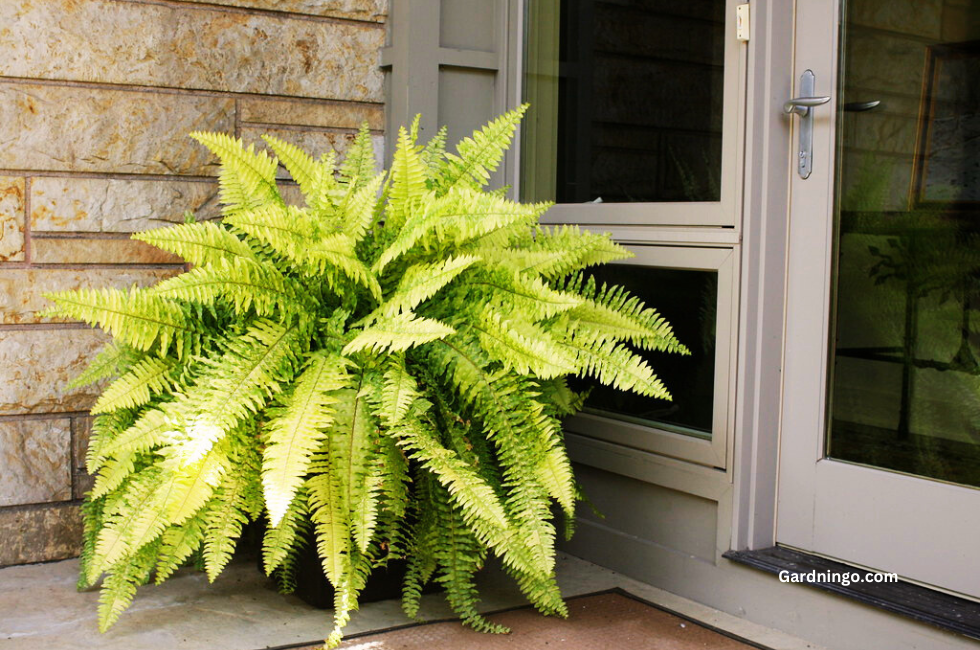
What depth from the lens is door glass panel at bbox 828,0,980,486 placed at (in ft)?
6.11

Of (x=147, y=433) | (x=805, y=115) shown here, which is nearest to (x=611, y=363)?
(x=805, y=115)

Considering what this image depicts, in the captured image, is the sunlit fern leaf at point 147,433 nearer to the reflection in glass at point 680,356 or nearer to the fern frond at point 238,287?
the fern frond at point 238,287

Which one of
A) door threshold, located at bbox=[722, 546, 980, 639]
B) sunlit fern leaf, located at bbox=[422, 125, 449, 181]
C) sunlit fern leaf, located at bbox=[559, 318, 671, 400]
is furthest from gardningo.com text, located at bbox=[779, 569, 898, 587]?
sunlit fern leaf, located at bbox=[422, 125, 449, 181]

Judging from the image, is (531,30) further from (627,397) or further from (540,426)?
(540,426)

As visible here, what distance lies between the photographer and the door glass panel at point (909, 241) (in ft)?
6.11

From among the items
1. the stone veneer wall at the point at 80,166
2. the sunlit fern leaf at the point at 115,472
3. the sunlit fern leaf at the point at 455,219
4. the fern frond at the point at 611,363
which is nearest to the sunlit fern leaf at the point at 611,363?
the fern frond at the point at 611,363

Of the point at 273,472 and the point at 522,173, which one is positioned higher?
the point at 522,173

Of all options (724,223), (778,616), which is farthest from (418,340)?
(778,616)

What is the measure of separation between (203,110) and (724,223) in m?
1.36

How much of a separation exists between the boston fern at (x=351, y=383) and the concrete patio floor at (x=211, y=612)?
12 cm

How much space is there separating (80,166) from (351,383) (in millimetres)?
1043

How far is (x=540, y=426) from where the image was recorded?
1.95 metres

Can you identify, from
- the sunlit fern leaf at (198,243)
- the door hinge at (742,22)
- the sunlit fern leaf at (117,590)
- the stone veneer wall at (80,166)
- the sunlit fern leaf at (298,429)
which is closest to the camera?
the sunlit fern leaf at (298,429)

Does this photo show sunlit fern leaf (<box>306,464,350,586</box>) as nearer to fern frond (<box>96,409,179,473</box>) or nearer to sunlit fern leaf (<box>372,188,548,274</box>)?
fern frond (<box>96,409,179,473</box>)
